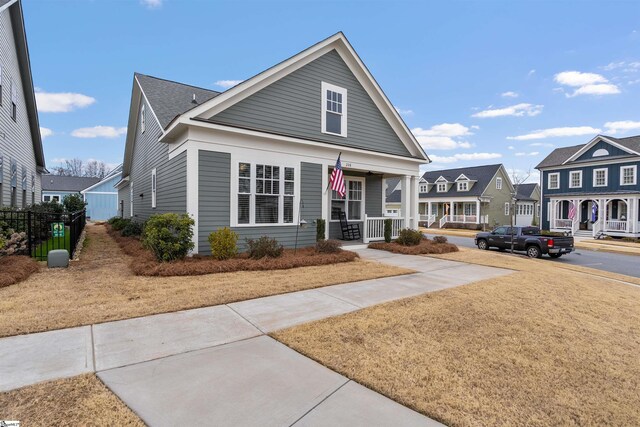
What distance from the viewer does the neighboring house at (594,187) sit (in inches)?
1016

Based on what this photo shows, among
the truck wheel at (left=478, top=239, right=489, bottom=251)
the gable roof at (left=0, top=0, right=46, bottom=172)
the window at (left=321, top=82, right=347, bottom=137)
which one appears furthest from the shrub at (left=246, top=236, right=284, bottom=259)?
the truck wheel at (left=478, top=239, right=489, bottom=251)

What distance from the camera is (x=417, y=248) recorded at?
12.5 m

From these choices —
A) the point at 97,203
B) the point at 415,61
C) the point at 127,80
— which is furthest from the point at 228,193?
the point at 97,203

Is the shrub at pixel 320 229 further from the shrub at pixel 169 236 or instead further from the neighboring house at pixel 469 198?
the neighboring house at pixel 469 198

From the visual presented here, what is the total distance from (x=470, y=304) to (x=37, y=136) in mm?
21728

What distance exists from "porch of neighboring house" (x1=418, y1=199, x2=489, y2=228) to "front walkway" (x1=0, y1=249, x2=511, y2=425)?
3643cm

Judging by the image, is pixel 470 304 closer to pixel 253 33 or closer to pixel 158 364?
pixel 158 364

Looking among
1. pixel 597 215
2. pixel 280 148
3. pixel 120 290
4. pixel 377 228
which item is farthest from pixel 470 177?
pixel 120 290

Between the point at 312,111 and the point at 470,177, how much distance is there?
1327 inches

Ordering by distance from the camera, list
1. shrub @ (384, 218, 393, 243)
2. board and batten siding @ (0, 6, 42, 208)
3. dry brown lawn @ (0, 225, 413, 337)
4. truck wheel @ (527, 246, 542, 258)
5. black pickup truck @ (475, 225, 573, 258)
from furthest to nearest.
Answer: truck wheel @ (527, 246, 542, 258) → black pickup truck @ (475, 225, 573, 258) → shrub @ (384, 218, 393, 243) → board and batten siding @ (0, 6, 42, 208) → dry brown lawn @ (0, 225, 413, 337)

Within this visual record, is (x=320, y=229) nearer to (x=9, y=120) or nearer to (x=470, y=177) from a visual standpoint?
(x=9, y=120)

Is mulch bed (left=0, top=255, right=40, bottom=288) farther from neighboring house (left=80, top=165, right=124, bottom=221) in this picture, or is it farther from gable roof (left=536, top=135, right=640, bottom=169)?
gable roof (left=536, top=135, right=640, bottom=169)

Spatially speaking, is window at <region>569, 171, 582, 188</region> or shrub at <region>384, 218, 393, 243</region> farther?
window at <region>569, 171, 582, 188</region>

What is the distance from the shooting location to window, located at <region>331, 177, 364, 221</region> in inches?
560
